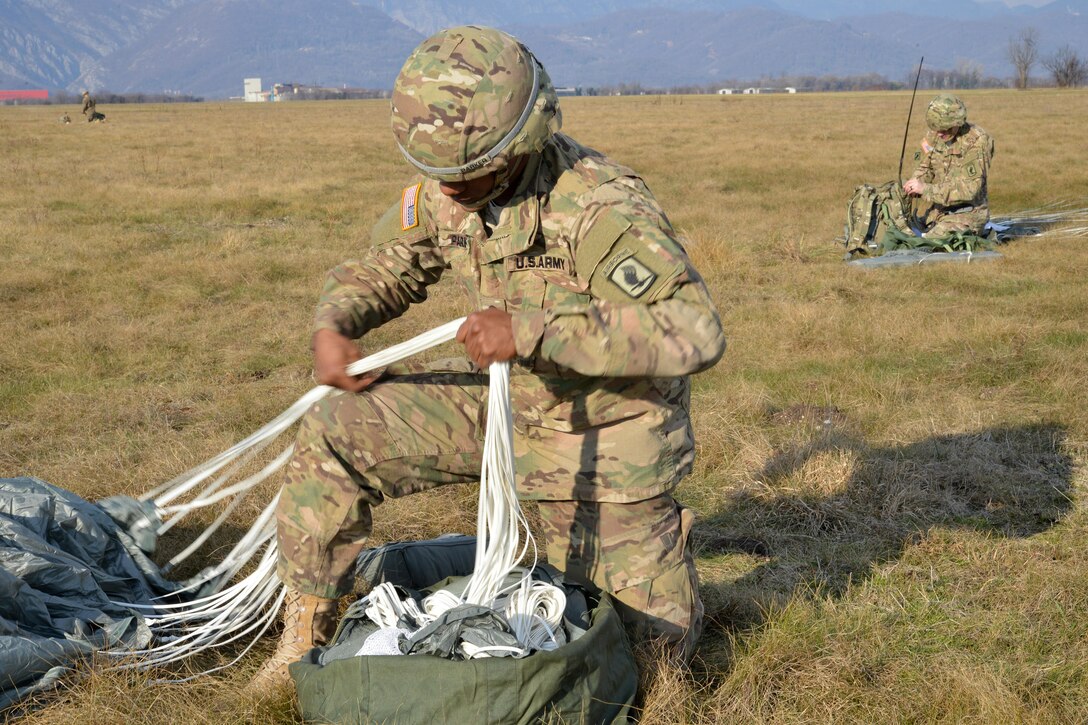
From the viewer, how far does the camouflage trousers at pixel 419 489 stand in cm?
296

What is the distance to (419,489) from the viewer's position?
315cm

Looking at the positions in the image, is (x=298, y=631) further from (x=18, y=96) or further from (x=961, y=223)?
(x=18, y=96)

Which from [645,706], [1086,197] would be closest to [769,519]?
[645,706]

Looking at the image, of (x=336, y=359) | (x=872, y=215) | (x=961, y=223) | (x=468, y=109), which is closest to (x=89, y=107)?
(x=872, y=215)

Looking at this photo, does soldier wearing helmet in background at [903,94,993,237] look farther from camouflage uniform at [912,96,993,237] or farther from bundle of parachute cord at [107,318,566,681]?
bundle of parachute cord at [107,318,566,681]

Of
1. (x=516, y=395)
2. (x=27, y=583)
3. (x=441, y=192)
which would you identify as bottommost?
(x=27, y=583)

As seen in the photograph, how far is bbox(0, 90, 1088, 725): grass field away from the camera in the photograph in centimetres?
312

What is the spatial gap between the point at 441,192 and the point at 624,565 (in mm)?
1226

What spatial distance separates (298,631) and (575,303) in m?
1.26

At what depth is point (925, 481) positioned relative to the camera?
15.8 feet

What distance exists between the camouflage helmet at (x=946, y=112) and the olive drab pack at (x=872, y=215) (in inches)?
29.9

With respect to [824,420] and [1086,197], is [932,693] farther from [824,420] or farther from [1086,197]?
[1086,197]

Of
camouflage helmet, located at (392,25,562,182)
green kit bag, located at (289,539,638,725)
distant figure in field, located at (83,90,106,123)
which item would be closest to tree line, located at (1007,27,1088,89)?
distant figure in field, located at (83,90,106,123)

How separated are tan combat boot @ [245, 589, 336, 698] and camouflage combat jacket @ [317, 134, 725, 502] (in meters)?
0.70
